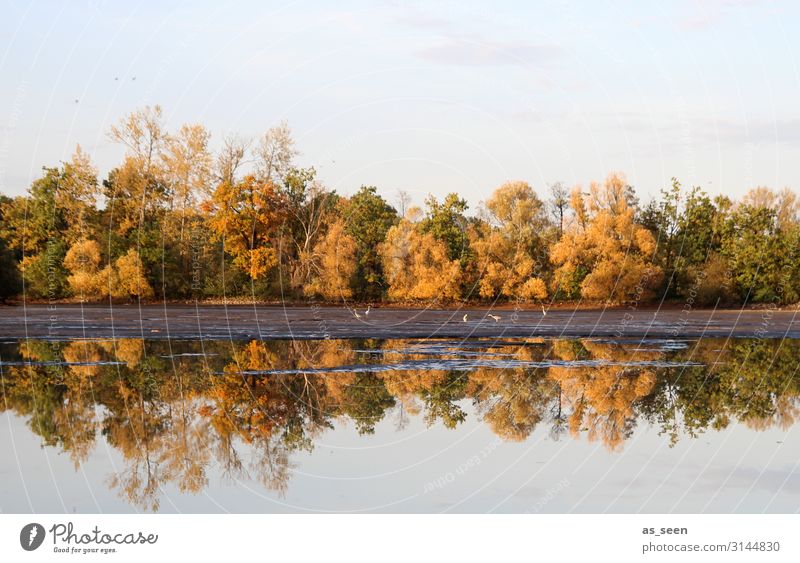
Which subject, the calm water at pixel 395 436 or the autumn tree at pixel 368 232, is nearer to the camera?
the calm water at pixel 395 436

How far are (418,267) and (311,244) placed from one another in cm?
804

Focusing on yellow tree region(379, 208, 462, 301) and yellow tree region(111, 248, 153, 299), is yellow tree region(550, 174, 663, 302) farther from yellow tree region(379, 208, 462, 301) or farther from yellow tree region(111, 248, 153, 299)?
yellow tree region(111, 248, 153, 299)

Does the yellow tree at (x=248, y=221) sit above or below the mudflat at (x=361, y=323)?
above

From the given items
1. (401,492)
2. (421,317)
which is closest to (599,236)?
(421,317)

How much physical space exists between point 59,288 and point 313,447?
61882 mm

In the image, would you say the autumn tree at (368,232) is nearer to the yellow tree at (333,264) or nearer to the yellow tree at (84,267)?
the yellow tree at (333,264)

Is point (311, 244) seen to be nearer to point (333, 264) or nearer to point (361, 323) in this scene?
point (333, 264)

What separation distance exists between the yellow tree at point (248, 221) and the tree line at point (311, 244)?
10 centimetres
